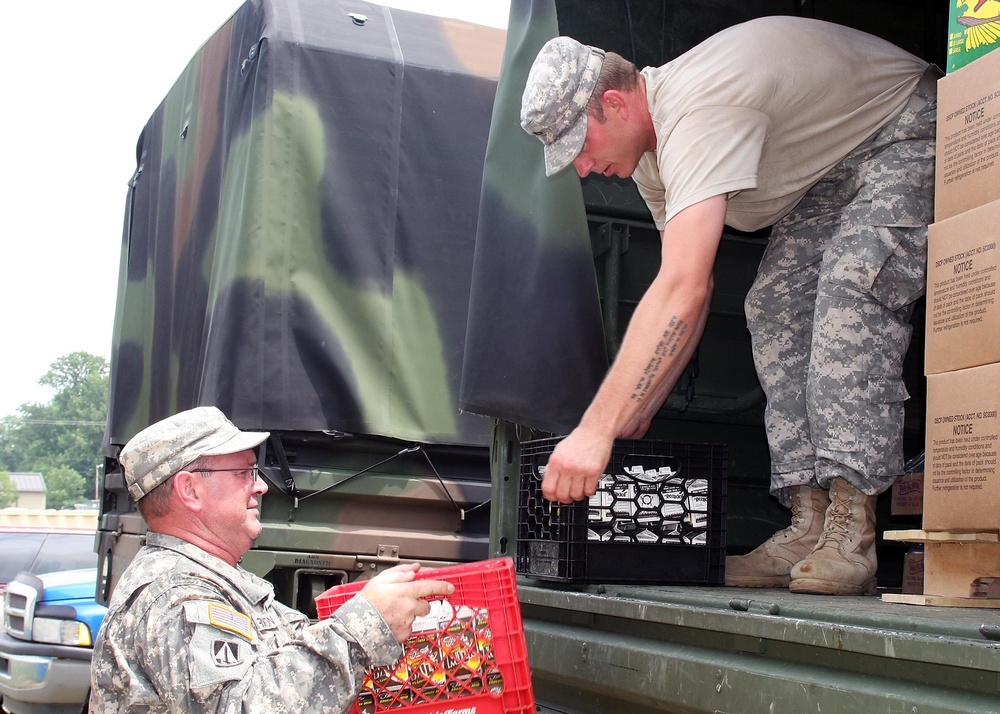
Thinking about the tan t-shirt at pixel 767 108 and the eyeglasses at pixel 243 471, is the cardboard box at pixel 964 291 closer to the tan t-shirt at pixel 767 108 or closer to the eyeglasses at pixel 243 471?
the tan t-shirt at pixel 767 108

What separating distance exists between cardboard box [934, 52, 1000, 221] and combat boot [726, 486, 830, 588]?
3.12ft

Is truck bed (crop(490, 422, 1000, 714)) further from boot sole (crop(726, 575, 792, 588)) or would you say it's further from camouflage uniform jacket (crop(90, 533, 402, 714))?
camouflage uniform jacket (crop(90, 533, 402, 714))

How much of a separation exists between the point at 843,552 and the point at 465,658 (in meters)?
1.04

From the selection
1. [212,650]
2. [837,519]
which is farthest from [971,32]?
[212,650]

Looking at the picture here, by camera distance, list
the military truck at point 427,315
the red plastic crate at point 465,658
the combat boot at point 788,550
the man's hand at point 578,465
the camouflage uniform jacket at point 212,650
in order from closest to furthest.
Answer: the camouflage uniform jacket at point 212,650, the red plastic crate at point 465,658, the man's hand at point 578,465, the military truck at point 427,315, the combat boot at point 788,550

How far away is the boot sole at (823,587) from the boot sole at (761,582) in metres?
0.30

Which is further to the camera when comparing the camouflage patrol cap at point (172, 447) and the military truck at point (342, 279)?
the military truck at point (342, 279)

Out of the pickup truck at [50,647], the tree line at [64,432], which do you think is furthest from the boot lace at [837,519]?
the tree line at [64,432]

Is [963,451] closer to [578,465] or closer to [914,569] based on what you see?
[578,465]

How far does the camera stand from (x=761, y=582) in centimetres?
307

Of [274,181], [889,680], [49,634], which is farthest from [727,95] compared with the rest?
[49,634]

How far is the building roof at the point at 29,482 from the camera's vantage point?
6775cm

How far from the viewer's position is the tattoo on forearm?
2.54m

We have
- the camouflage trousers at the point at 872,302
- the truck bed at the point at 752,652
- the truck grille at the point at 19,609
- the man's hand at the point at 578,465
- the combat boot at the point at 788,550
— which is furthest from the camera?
the truck grille at the point at 19,609
